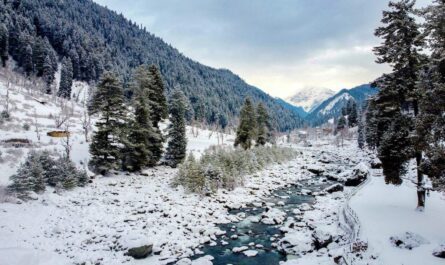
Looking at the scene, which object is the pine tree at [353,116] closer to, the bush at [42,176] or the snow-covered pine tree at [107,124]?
the snow-covered pine tree at [107,124]

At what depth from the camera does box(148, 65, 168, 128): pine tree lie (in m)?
38.5

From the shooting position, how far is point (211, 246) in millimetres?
19562

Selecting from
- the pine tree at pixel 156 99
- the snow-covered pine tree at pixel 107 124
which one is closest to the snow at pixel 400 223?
the snow-covered pine tree at pixel 107 124

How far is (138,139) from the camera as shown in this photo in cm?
3359

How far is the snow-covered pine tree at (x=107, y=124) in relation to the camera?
2984cm

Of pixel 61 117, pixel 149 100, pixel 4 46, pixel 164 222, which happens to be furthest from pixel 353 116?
pixel 4 46

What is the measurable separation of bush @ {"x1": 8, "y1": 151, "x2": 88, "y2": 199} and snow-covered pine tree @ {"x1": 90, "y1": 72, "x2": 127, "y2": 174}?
3.23m

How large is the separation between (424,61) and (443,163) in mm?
9199

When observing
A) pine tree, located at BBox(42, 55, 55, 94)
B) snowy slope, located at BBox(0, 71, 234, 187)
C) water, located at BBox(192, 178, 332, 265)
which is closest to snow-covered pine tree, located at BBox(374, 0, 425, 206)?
water, located at BBox(192, 178, 332, 265)

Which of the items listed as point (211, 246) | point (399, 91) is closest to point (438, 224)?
point (399, 91)

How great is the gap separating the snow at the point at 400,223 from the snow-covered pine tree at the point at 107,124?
24258 mm

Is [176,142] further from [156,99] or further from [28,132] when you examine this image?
[28,132]

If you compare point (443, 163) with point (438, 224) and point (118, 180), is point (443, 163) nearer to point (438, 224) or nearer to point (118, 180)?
point (438, 224)

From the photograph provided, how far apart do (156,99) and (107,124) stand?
32.7 ft
